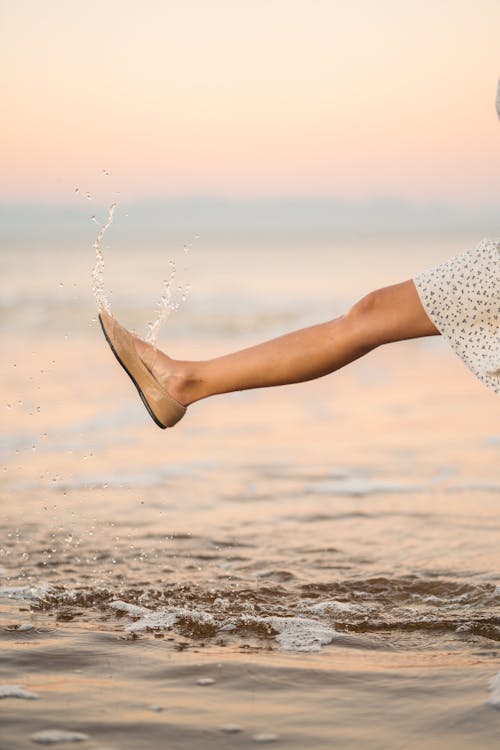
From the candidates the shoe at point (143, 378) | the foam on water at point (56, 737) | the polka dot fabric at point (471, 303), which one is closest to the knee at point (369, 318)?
the polka dot fabric at point (471, 303)

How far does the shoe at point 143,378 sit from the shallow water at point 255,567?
651 mm

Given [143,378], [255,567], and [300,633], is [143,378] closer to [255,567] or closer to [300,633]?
[255,567]

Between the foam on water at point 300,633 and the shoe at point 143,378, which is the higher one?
the shoe at point 143,378

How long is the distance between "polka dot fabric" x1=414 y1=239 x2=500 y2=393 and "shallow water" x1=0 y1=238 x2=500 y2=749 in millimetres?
881

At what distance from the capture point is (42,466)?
643 cm

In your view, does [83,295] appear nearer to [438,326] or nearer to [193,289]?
[193,289]

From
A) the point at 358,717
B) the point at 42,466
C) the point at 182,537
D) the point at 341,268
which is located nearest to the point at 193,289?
the point at 341,268

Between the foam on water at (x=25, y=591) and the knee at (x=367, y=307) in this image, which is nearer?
the knee at (x=367, y=307)

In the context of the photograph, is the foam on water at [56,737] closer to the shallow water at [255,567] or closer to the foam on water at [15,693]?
the shallow water at [255,567]

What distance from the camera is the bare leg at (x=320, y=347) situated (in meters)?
3.70

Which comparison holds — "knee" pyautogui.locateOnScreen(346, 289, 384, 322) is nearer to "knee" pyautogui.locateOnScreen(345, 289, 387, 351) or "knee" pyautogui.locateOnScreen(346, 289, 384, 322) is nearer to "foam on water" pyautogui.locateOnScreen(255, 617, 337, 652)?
"knee" pyautogui.locateOnScreen(345, 289, 387, 351)

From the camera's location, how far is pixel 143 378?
418cm

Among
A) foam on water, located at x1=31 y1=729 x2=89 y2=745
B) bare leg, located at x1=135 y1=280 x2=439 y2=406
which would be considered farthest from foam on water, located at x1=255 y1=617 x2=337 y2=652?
foam on water, located at x1=31 y1=729 x2=89 y2=745

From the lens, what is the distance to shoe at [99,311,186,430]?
4.16 m
